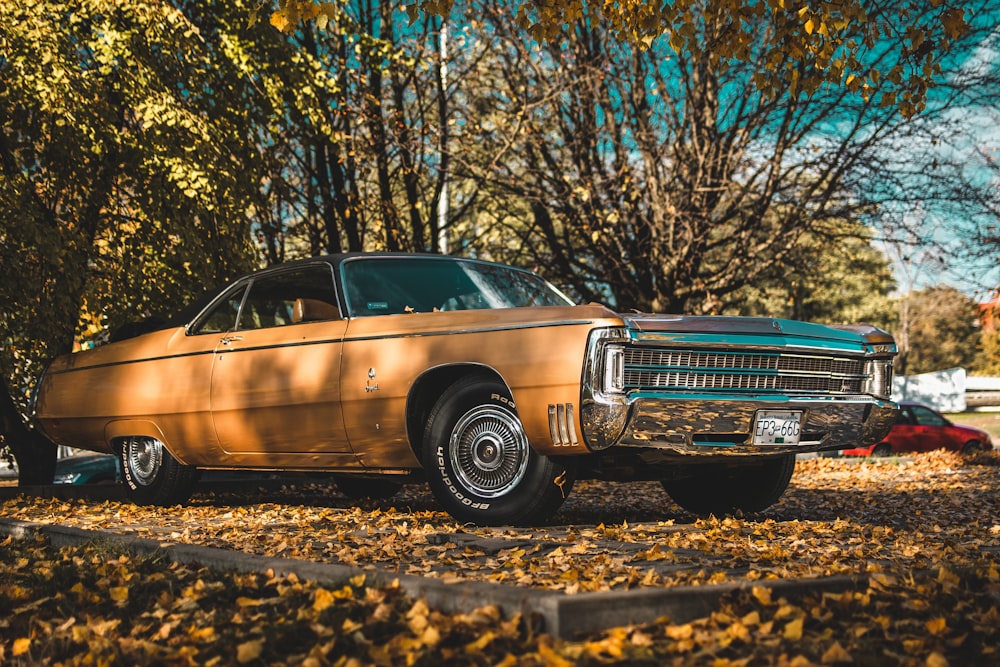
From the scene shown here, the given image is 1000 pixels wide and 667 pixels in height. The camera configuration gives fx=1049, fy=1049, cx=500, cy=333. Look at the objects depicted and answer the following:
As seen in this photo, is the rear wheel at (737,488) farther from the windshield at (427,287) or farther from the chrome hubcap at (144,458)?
the chrome hubcap at (144,458)

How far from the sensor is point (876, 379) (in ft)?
21.4

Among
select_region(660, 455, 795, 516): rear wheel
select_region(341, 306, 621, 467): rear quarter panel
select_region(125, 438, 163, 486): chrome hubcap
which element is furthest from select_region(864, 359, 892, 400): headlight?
select_region(125, 438, 163, 486): chrome hubcap

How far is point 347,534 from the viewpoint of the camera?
591cm

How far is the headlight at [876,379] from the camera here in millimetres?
6508

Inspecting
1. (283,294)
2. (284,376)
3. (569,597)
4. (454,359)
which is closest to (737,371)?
(454,359)

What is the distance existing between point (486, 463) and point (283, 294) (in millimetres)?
2506

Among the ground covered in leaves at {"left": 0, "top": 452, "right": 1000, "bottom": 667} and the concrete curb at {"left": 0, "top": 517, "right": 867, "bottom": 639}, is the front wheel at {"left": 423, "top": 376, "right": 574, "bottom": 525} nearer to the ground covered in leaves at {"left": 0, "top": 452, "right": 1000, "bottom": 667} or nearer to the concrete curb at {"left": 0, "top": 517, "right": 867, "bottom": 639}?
the ground covered in leaves at {"left": 0, "top": 452, "right": 1000, "bottom": 667}

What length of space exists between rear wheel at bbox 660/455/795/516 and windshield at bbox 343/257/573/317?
1.65m

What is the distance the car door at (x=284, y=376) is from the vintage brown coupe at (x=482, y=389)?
13mm

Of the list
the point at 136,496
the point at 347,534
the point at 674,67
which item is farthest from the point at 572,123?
the point at 347,534

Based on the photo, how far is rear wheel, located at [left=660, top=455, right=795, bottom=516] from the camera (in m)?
7.00

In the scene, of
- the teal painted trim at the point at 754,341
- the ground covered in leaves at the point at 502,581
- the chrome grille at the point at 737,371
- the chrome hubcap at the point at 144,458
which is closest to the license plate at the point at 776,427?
the chrome grille at the point at 737,371

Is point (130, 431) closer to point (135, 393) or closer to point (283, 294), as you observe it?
point (135, 393)

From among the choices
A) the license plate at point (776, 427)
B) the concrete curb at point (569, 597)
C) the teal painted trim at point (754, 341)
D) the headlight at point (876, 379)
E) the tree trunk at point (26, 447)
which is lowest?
the tree trunk at point (26, 447)
